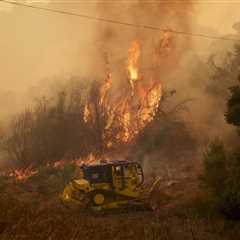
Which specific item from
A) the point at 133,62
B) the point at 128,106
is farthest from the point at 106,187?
the point at 133,62

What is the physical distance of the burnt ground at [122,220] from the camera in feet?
49.3

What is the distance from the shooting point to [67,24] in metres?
92.9

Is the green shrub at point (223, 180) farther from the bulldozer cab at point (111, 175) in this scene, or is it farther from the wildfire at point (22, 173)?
the wildfire at point (22, 173)

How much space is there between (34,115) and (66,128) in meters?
4.22

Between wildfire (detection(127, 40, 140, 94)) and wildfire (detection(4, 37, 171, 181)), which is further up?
wildfire (detection(127, 40, 140, 94))

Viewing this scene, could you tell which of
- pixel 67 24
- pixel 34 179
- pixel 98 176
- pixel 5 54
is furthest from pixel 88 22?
pixel 98 176

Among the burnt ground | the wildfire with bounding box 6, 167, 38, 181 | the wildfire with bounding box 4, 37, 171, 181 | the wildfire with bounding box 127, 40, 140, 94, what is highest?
the wildfire with bounding box 127, 40, 140, 94

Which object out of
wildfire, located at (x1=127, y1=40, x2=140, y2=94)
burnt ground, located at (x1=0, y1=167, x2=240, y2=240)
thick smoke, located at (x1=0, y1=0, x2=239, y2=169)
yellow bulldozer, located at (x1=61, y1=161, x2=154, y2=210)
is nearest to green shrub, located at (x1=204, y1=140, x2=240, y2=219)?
burnt ground, located at (x1=0, y1=167, x2=240, y2=240)

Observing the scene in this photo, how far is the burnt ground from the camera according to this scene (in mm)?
15016

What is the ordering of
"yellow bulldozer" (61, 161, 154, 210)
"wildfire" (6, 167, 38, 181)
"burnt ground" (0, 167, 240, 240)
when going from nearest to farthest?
"burnt ground" (0, 167, 240, 240)
"yellow bulldozer" (61, 161, 154, 210)
"wildfire" (6, 167, 38, 181)

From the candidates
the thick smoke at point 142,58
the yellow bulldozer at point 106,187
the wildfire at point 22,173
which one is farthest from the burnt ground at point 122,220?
the thick smoke at point 142,58

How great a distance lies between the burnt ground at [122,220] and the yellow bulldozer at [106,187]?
0.48 meters

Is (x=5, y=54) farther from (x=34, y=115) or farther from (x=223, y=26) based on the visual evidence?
(x=34, y=115)

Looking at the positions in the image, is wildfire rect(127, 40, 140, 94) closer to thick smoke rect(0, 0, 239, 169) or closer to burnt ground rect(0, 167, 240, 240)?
thick smoke rect(0, 0, 239, 169)
